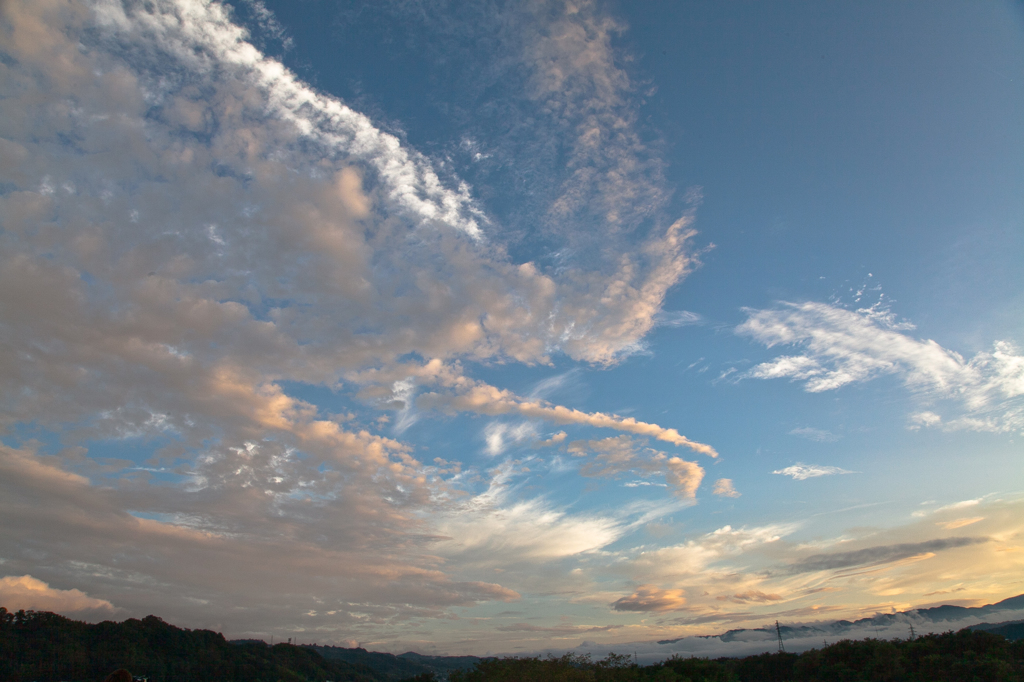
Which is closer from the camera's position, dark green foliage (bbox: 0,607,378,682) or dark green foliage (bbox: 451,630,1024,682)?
dark green foliage (bbox: 451,630,1024,682)

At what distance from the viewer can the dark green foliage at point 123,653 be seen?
12456 cm

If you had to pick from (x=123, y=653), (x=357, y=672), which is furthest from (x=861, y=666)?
(x=357, y=672)

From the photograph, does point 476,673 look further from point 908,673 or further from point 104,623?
point 104,623

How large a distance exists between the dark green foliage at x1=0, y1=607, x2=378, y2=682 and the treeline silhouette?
0.25 metres

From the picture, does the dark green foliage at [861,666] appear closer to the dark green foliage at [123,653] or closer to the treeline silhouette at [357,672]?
the treeline silhouette at [357,672]

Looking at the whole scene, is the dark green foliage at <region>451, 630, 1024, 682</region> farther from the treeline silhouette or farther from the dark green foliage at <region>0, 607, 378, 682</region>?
the dark green foliage at <region>0, 607, 378, 682</region>

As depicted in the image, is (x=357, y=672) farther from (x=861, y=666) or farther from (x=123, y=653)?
(x=861, y=666)

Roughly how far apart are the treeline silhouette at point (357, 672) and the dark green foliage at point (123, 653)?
9.7 inches

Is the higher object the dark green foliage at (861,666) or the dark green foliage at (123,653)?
the dark green foliage at (861,666)

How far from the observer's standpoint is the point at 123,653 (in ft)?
444

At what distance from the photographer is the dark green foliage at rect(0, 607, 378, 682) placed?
125 metres

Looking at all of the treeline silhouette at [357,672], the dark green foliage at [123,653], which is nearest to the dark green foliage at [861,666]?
the treeline silhouette at [357,672]

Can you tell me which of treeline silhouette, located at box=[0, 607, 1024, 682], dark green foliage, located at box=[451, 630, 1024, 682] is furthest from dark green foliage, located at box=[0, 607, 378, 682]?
dark green foliage, located at box=[451, 630, 1024, 682]

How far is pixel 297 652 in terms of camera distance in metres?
189
